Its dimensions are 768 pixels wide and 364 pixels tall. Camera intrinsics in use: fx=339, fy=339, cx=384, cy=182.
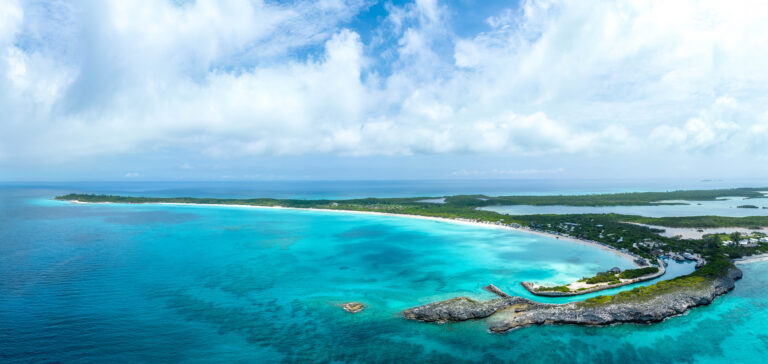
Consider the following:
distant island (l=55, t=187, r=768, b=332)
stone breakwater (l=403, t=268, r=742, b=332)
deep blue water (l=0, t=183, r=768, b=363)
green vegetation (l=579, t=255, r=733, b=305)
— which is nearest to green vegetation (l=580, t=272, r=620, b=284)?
distant island (l=55, t=187, r=768, b=332)

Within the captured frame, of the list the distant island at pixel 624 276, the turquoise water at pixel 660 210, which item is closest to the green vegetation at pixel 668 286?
the distant island at pixel 624 276

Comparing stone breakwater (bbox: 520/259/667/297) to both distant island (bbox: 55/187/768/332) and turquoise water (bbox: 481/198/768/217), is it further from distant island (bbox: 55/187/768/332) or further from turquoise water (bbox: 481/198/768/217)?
turquoise water (bbox: 481/198/768/217)

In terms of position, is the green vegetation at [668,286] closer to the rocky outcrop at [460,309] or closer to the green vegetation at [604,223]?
the rocky outcrop at [460,309]

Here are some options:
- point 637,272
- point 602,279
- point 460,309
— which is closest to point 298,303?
point 460,309

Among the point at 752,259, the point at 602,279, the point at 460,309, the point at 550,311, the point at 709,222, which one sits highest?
the point at 709,222

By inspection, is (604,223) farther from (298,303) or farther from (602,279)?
(298,303)
